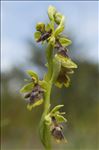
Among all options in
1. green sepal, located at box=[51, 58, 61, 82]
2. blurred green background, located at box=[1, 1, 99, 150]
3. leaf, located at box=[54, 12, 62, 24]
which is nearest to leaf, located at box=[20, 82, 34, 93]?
green sepal, located at box=[51, 58, 61, 82]

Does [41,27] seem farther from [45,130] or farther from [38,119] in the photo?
[38,119]

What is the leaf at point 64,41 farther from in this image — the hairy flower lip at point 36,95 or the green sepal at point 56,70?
the hairy flower lip at point 36,95

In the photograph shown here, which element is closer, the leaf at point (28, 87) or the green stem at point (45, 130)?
the green stem at point (45, 130)

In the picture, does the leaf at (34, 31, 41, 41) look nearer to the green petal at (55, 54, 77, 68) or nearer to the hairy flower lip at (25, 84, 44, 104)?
the green petal at (55, 54, 77, 68)

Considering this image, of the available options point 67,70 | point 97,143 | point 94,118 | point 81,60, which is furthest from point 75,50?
point 67,70

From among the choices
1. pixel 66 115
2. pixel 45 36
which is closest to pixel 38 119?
pixel 66 115

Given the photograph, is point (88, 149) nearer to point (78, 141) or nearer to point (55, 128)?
point (78, 141)

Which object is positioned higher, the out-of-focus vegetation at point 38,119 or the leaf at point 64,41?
the leaf at point 64,41

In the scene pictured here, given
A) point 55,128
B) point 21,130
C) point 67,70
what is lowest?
point 21,130

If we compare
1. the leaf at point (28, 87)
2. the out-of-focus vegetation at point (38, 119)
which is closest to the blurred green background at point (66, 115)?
the out-of-focus vegetation at point (38, 119)
